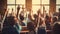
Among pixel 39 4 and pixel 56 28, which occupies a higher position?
pixel 39 4

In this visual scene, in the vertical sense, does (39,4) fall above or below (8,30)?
above

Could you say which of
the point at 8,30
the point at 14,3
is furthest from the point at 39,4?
the point at 8,30

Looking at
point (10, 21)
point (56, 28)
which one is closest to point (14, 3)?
point (10, 21)

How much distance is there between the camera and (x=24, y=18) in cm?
280

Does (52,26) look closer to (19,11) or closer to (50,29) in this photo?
(50,29)

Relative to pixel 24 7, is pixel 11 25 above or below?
below

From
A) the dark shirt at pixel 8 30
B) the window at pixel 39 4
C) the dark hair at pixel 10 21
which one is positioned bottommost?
the dark shirt at pixel 8 30


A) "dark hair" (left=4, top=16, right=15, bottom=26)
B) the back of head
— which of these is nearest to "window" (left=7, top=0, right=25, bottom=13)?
"dark hair" (left=4, top=16, right=15, bottom=26)

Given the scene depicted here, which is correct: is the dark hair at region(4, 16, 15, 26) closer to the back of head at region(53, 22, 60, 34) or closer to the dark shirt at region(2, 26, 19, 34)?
the dark shirt at region(2, 26, 19, 34)

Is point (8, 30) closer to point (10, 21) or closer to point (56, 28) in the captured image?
point (10, 21)

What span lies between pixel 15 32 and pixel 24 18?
161 millimetres

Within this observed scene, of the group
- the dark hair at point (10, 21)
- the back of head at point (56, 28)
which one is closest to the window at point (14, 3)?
the dark hair at point (10, 21)

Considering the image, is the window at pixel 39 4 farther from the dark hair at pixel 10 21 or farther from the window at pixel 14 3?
the dark hair at pixel 10 21

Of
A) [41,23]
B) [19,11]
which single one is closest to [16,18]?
[19,11]
